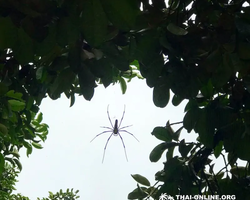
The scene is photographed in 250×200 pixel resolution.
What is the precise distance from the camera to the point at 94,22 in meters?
0.94

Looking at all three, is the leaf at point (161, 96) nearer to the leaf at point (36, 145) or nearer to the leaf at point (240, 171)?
the leaf at point (240, 171)

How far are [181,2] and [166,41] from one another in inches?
7.7

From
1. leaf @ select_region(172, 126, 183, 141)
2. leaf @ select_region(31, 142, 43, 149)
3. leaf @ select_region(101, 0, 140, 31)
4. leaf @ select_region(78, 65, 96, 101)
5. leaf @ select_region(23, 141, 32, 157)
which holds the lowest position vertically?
leaf @ select_region(101, 0, 140, 31)

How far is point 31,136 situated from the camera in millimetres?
2533

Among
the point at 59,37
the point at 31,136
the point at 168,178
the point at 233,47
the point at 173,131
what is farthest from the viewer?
the point at 31,136

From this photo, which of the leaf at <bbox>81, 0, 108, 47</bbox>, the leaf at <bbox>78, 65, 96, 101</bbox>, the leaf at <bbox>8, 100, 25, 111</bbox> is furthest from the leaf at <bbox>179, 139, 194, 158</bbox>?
the leaf at <bbox>81, 0, 108, 47</bbox>

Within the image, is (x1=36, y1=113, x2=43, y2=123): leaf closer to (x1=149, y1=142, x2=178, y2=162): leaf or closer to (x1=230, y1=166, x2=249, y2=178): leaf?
(x1=149, y1=142, x2=178, y2=162): leaf

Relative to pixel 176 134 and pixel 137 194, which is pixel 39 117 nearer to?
pixel 137 194

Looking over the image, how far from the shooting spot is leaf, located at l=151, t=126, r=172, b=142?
1.77m

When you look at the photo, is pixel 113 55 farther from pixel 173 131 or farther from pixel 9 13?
pixel 173 131

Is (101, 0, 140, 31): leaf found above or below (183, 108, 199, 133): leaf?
below

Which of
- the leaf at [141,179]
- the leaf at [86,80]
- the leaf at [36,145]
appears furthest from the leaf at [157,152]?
the leaf at [36,145]

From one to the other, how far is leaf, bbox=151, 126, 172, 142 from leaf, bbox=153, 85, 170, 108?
0.90 feet

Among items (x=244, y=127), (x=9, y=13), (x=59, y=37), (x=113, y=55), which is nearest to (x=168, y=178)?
(x=244, y=127)
